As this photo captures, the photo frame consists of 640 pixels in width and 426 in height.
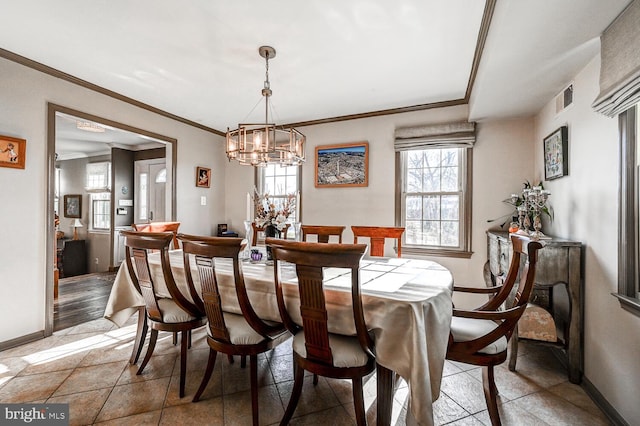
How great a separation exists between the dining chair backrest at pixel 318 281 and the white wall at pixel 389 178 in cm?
258

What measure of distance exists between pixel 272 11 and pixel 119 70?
1805 mm

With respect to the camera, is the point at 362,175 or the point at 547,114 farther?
the point at 362,175

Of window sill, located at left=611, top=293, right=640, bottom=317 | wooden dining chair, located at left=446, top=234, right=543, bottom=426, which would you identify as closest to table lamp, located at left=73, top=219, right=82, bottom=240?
wooden dining chair, located at left=446, top=234, right=543, bottom=426

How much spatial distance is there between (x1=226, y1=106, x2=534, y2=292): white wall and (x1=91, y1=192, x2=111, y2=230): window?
118 inches

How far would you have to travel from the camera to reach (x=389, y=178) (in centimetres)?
374

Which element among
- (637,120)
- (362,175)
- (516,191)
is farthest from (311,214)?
(637,120)

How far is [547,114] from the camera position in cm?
277

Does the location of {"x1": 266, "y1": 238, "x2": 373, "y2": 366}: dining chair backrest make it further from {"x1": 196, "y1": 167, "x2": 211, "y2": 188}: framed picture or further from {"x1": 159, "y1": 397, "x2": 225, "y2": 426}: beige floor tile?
{"x1": 196, "y1": 167, "x2": 211, "y2": 188}: framed picture

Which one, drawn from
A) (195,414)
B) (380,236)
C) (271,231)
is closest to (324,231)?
(380,236)

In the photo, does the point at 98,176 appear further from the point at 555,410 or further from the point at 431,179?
the point at 555,410

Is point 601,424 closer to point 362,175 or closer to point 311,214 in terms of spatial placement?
point 362,175

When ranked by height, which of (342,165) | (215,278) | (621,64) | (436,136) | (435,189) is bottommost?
(215,278)

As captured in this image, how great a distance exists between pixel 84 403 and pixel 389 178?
350cm

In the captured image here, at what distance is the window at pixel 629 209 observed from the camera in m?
1.56
